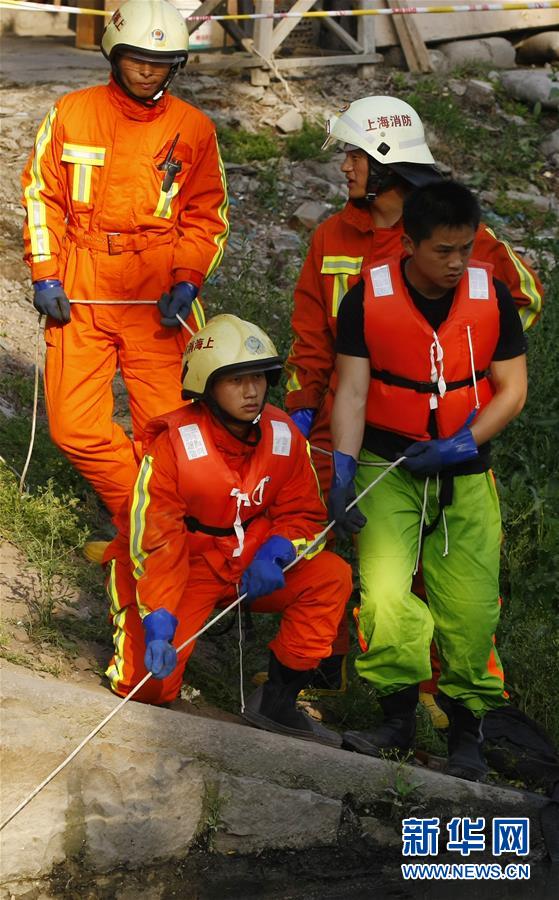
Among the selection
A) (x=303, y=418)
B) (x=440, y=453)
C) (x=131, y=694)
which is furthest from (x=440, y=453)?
(x=131, y=694)

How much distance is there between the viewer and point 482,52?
12820mm

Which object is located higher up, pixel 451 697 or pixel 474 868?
pixel 451 697

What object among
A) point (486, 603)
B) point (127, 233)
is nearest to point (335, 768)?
point (486, 603)

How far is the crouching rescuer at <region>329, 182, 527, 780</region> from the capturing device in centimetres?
458

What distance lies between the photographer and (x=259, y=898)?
4.44 m

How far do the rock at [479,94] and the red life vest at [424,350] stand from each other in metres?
8.06

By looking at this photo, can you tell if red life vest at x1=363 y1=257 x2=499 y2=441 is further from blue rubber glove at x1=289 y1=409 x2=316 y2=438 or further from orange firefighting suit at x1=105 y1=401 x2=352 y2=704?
blue rubber glove at x1=289 y1=409 x2=316 y2=438

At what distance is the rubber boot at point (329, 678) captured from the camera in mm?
5559

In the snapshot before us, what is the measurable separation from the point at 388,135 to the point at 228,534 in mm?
1673

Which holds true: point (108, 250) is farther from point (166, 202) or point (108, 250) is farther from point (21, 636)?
point (21, 636)

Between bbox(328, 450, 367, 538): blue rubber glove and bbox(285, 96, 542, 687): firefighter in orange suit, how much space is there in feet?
2.11

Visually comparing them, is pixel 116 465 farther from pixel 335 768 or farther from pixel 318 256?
pixel 335 768

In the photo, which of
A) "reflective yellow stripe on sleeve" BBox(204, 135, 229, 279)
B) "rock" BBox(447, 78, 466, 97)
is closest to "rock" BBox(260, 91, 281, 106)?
"rock" BBox(447, 78, 466, 97)

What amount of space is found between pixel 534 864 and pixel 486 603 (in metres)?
1.01
